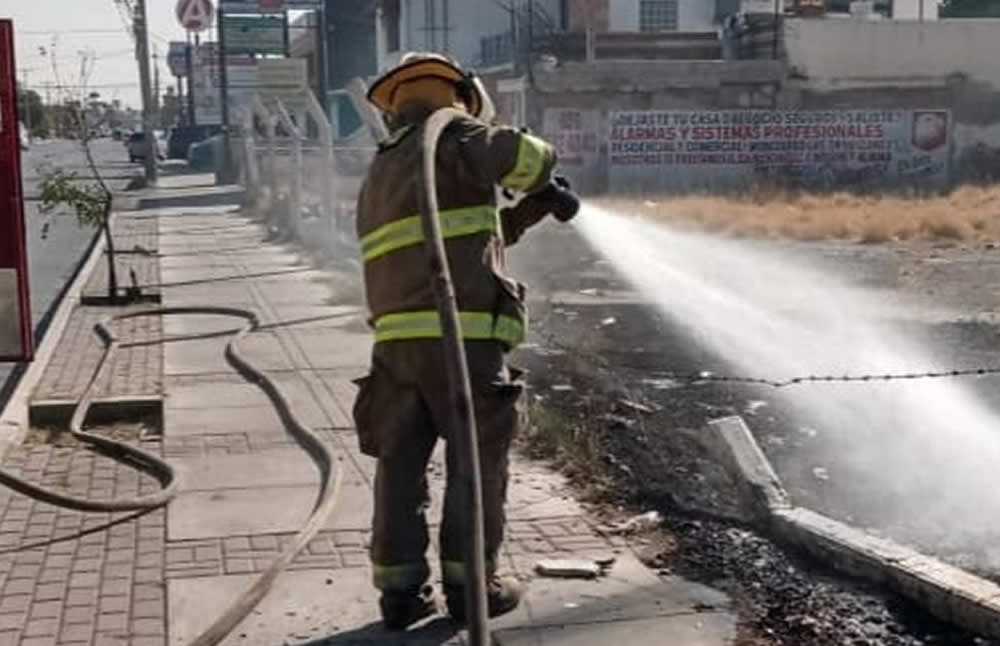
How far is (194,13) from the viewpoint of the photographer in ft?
145

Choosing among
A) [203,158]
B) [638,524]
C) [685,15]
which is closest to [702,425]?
[638,524]

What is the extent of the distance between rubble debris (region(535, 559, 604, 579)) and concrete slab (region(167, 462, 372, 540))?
943 millimetres

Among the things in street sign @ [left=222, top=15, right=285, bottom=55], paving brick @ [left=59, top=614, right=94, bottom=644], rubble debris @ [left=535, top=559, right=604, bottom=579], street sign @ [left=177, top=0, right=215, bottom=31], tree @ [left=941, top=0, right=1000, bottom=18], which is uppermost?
tree @ [left=941, top=0, right=1000, bottom=18]

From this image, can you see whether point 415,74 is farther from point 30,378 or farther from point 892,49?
point 892,49

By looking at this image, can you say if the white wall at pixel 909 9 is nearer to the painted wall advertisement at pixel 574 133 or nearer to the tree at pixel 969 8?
the tree at pixel 969 8

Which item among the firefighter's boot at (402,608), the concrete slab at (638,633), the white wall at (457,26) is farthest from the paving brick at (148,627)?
the white wall at (457,26)

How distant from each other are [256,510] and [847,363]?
4.89m

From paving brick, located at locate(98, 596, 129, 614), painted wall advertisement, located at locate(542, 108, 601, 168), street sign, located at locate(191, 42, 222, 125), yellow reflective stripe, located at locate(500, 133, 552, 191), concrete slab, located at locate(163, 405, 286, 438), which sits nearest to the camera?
yellow reflective stripe, located at locate(500, 133, 552, 191)

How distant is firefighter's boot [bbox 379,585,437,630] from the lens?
4492mm

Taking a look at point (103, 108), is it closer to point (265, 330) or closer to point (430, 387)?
point (265, 330)

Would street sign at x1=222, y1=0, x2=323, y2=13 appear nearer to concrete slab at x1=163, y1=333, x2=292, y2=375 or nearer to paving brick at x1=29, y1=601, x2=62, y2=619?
concrete slab at x1=163, y1=333, x2=292, y2=375

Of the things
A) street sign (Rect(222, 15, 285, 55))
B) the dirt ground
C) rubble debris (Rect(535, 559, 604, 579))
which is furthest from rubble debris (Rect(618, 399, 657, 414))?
street sign (Rect(222, 15, 285, 55))

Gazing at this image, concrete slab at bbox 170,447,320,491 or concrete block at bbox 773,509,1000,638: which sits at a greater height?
concrete block at bbox 773,509,1000,638

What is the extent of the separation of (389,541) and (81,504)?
1.93 metres
